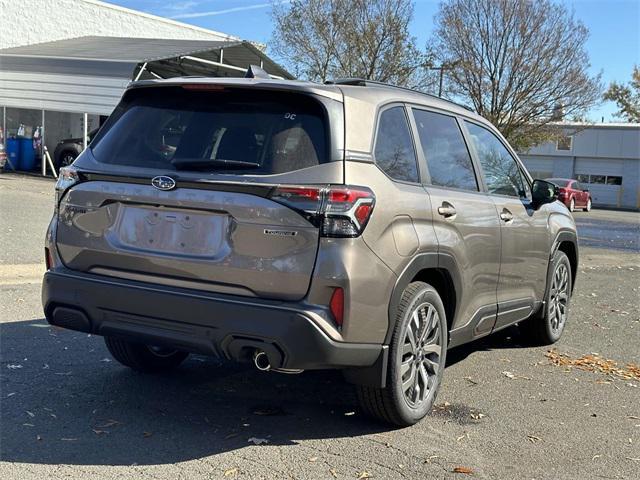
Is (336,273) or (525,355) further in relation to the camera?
(525,355)

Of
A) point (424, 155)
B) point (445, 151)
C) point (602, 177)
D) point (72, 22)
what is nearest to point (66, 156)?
point (72, 22)

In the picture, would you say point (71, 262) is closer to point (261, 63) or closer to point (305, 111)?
point (305, 111)

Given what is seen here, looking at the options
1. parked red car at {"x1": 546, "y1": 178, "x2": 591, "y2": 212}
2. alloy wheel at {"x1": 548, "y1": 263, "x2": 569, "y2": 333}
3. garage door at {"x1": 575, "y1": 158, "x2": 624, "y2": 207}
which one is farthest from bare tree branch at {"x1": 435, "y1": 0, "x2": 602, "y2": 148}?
alloy wheel at {"x1": 548, "y1": 263, "x2": 569, "y2": 333}

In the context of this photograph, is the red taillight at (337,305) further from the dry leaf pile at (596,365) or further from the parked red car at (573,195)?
the parked red car at (573,195)

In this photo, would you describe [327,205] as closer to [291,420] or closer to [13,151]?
[291,420]

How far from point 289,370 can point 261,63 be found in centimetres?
2280

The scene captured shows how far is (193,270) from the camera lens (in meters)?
3.78

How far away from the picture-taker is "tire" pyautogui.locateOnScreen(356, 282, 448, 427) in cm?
405

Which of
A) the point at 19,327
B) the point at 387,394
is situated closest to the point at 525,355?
the point at 387,394

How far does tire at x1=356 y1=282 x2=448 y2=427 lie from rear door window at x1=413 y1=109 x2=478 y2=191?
820 mm

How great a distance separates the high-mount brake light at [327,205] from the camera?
3584 mm

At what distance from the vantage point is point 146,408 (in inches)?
175

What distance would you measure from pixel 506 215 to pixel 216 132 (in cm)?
246

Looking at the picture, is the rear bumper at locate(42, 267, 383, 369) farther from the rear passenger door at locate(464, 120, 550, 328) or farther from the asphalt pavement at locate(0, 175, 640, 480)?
the rear passenger door at locate(464, 120, 550, 328)
